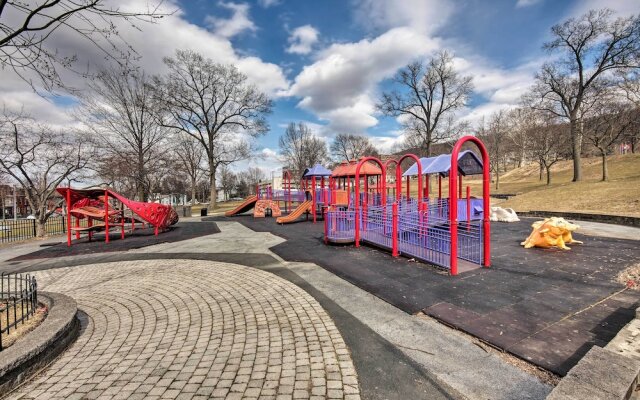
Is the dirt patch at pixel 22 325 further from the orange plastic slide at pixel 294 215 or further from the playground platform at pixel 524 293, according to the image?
the orange plastic slide at pixel 294 215

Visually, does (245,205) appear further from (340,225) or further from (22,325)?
(22,325)

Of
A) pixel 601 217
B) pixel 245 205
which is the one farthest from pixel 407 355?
pixel 245 205

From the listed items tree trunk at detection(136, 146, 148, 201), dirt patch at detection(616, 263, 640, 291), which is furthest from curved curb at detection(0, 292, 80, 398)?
tree trunk at detection(136, 146, 148, 201)

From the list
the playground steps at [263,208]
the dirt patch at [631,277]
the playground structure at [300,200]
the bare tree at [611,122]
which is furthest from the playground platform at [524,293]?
the bare tree at [611,122]

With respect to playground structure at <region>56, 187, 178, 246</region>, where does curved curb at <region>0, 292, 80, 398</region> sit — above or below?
below

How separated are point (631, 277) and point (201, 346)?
8464 mm

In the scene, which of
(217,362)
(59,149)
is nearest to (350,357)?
(217,362)

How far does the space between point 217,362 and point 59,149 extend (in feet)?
60.2

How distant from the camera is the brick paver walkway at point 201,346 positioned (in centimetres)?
306

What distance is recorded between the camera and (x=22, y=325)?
4.28 meters

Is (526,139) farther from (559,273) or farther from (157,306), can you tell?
(157,306)

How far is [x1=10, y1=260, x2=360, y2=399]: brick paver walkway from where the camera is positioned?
3.06 metres

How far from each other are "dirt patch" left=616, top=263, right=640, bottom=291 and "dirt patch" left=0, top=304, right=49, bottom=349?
401 inches

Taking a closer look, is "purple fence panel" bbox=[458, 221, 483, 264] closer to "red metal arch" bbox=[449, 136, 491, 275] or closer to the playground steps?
"red metal arch" bbox=[449, 136, 491, 275]
